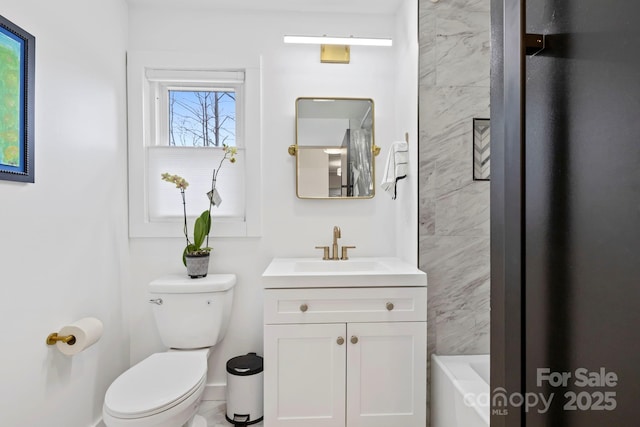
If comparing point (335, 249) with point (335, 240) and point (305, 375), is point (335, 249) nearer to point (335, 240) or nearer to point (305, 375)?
point (335, 240)

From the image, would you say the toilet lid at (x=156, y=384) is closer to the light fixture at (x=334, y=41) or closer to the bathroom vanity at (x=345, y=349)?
the bathroom vanity at (x=345, y=349)

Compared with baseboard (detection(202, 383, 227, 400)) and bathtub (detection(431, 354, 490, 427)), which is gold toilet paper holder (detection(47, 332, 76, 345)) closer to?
baseboard (detection(202, 383, 227, 400))

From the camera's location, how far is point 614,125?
1.10ft

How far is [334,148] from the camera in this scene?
217cm

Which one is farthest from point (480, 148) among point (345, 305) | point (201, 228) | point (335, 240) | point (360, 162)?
point (201, 228)

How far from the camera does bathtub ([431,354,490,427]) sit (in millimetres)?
1380

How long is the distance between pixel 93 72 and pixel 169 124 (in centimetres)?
55

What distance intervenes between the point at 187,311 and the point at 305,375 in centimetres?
76

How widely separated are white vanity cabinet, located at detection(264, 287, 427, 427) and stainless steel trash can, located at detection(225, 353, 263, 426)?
0.24 m

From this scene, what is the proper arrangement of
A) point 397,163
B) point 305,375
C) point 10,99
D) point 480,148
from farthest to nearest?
point 397,163 < point 480,148 < point 305,375 < point 10,99

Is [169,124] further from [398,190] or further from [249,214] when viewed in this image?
[398,190]

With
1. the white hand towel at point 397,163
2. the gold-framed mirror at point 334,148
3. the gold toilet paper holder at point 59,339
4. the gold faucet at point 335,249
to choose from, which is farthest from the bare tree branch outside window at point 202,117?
the gold toilet paper holder at point 59,339

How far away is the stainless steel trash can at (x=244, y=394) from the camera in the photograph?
1.81 metres

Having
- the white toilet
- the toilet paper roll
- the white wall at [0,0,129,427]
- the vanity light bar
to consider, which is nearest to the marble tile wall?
the vanity light bar
